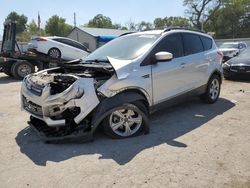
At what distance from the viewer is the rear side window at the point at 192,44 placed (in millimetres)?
7020

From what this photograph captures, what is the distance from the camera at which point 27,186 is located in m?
3.85

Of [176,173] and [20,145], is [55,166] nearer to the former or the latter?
[20,145]

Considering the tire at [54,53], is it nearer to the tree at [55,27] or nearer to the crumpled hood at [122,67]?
the crumpled hood at [122,67]

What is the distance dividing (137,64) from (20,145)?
2350 mm

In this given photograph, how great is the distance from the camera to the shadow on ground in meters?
4.71

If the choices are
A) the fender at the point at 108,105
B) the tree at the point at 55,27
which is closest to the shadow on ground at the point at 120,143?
the fender at the point at 108,105

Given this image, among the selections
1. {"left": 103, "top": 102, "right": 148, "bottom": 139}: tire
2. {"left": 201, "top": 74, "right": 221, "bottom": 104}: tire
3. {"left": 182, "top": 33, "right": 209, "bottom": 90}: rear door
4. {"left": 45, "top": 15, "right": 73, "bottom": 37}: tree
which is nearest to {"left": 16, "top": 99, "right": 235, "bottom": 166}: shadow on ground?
{"left": 103, "top": 102, "right": 148, "bottom": 139}: tire

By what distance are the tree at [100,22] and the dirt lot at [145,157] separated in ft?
282

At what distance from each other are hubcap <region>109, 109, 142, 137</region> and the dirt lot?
187 millimetres

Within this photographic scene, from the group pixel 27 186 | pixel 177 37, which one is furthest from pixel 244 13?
pixel 27 186

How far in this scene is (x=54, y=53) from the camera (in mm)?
16172

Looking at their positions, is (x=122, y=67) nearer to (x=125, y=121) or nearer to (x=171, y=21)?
(x=125, y=121)

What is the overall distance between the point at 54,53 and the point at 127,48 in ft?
34.6

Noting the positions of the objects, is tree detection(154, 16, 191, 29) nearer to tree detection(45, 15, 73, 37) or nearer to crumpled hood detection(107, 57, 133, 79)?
tree detection(45, 15, 73, 37)
